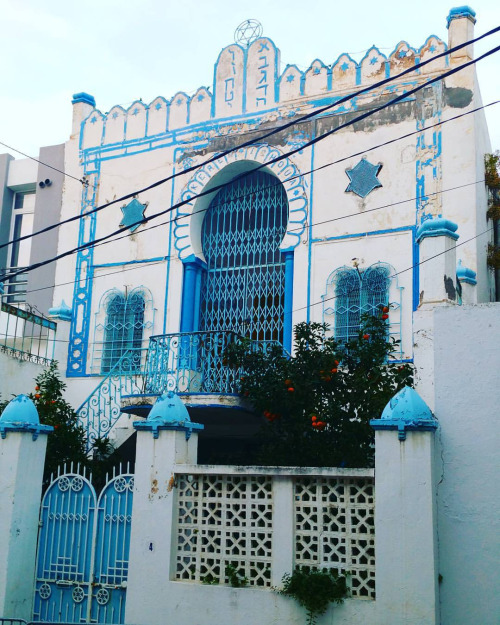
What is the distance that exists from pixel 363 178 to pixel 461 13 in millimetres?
2885

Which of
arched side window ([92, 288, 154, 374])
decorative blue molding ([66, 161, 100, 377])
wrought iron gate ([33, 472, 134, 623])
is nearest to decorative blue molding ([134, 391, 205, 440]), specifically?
wrought iron gate ([33, 472, 134, 623])

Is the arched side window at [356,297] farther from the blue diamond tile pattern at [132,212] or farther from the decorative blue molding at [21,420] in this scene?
the decorative blue molding at [21,420]

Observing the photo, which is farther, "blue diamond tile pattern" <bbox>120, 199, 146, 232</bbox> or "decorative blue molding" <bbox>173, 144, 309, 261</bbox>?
"blue diamond tile pattern" <bbox>120, 199, 146, 232</bbox>

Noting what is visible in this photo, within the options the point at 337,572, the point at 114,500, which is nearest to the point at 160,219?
the point at 114,500

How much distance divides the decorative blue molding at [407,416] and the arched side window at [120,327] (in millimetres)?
7140

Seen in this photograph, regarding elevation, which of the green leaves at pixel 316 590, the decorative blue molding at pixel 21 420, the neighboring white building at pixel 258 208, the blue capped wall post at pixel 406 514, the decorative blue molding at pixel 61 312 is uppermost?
the neighboring white building at pixel 258 208

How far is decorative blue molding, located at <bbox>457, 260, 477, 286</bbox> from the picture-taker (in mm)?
10992

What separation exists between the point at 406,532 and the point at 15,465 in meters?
4.12

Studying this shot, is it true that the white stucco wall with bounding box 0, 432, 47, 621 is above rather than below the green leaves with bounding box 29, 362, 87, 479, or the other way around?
below

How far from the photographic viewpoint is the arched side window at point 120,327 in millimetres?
13492

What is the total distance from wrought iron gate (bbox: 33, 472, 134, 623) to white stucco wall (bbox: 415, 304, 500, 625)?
315 cm

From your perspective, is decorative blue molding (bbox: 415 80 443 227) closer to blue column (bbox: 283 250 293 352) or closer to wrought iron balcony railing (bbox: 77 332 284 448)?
blue column (bbox: 283 250 293 352)

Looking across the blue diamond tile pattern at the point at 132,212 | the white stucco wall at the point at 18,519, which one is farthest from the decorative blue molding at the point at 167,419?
the blue diamond tile pattern at the point at 132,212

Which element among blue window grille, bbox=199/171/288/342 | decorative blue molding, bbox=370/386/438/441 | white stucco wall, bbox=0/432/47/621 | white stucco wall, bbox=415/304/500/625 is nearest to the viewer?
white stucco wall, bbox=415/304/500/625
